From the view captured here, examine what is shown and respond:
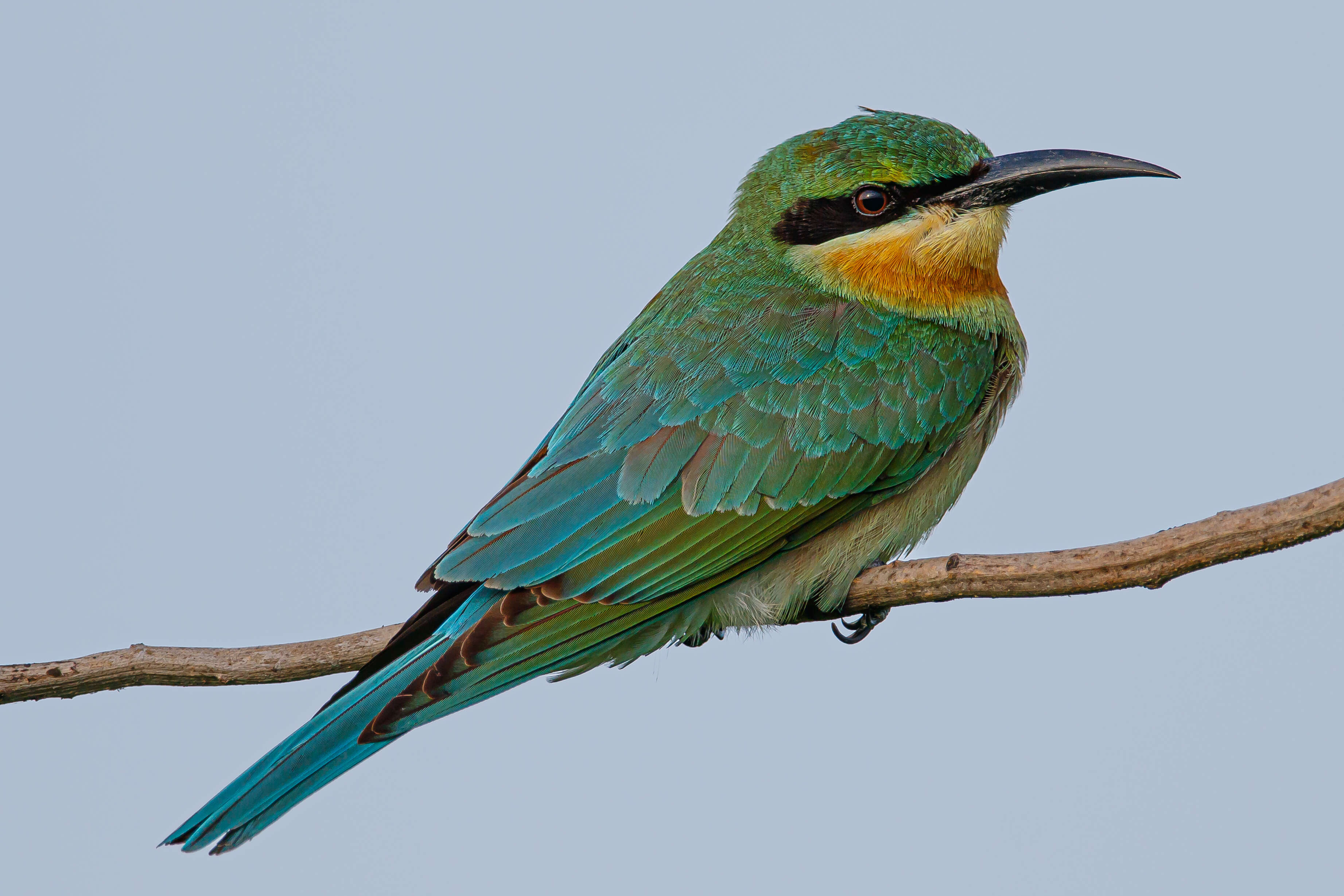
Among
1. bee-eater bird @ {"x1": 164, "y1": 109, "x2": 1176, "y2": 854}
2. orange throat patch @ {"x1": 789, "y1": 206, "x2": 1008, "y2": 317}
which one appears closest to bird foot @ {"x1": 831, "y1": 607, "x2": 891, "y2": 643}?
bee-eater bird @ {"x1": 164, "y1": 109, "x2": 1176, "y2": 854}

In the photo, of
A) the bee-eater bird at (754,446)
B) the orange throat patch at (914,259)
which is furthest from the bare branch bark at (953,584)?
the orange throat patch at (914,259)

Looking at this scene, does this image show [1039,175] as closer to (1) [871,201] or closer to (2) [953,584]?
(1) [871,201]

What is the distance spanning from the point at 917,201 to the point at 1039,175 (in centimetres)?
39

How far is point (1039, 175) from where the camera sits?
165 inches

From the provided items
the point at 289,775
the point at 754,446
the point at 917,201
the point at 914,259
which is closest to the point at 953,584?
the point at 754,446

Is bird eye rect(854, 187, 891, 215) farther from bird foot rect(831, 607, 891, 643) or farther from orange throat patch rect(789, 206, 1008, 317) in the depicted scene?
bird foot rect(831, 607, 891, 643)

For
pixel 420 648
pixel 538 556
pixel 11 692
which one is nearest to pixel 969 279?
pixel 538 556

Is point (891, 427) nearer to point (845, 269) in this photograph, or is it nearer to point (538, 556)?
point (845, 269)

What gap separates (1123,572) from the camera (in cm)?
312

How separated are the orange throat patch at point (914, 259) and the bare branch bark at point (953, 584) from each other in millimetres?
939

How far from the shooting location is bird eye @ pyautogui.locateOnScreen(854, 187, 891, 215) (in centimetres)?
425

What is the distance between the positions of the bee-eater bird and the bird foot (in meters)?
0.01

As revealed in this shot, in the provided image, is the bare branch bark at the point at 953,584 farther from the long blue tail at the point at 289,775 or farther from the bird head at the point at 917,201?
the bird head at the point at 917,201

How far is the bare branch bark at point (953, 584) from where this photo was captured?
2.97m
